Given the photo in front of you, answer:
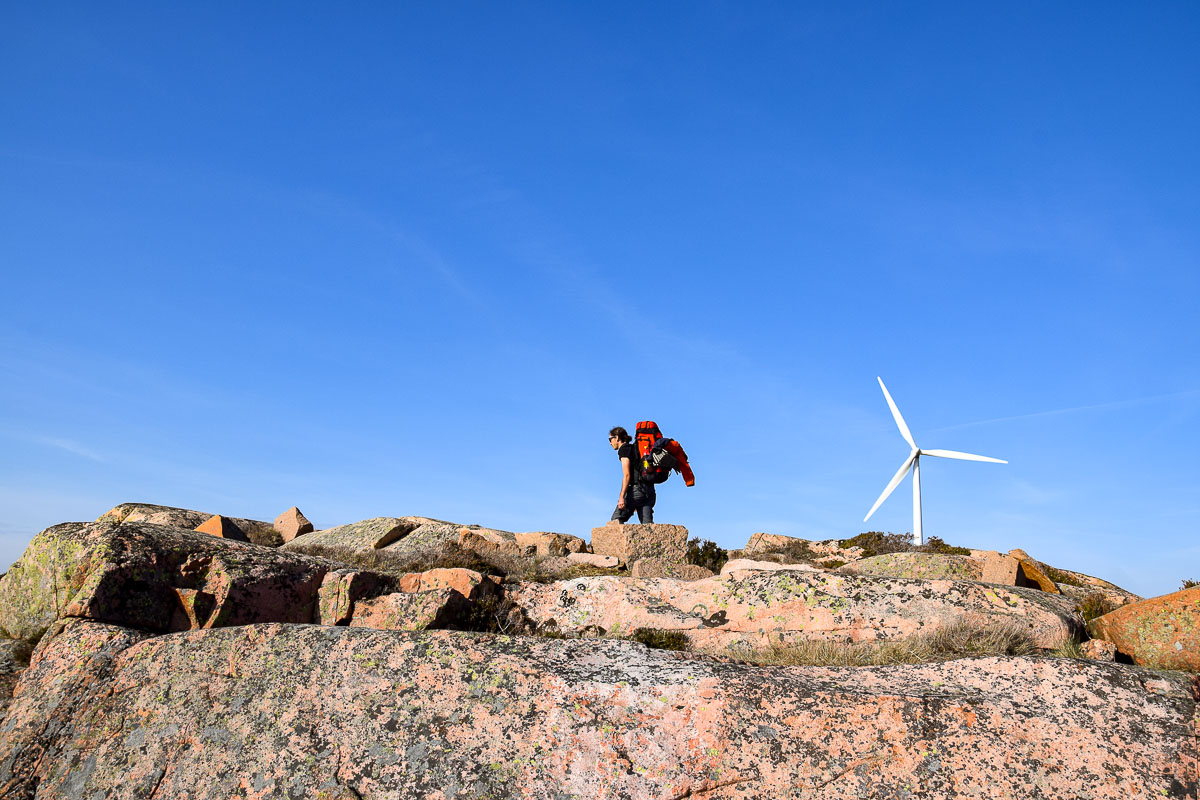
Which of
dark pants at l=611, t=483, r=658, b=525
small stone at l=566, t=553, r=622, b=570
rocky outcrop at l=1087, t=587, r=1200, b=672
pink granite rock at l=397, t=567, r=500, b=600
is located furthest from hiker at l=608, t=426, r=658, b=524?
rocky outcrop at l=1087, t=587, r=1200, b=672

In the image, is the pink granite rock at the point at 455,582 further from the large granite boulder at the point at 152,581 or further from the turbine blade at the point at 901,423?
the turbine blade at the point at 901,423

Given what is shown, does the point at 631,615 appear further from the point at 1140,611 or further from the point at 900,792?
the point at 1140,611

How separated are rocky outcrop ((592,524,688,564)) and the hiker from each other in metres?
1.10

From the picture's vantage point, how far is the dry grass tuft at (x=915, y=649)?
8.00m

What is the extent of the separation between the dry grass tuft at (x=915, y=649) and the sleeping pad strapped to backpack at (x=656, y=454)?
9562mm

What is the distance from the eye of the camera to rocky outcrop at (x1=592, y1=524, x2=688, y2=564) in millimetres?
16562

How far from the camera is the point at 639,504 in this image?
18.2 m

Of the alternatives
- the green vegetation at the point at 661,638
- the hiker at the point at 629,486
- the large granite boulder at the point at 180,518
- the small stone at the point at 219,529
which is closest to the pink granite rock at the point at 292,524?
the large granite boulder at the point at 180,518

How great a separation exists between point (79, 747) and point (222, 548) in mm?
2809

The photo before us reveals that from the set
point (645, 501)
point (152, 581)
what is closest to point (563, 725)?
point (152, 581)

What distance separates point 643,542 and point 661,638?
7846mm

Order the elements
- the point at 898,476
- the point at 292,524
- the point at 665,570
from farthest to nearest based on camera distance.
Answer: the point at 898,476 → the point at 292,524 → the point at 665,570

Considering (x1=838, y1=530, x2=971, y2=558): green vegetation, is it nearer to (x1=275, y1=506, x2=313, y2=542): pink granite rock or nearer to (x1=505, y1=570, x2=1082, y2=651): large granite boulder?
(x1=505, y1=570, x2=1082, y2=651): large granite boulder

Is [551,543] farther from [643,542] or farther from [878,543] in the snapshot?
[878,543]
